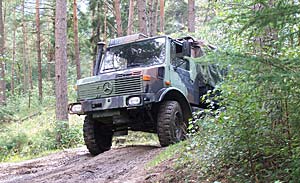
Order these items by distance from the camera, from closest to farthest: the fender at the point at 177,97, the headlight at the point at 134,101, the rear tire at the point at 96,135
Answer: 1. the headlight at the point at 134,101
2. the fender at the point at 177,97
3. the rear tire at the point at 96,135

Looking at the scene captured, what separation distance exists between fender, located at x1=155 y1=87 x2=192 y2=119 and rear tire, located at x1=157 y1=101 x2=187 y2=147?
0.75 feet

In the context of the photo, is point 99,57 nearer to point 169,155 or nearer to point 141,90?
point 141,90

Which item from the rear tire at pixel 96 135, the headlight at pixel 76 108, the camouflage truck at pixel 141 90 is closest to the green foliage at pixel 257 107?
the camouflage truck at pixel 141 90

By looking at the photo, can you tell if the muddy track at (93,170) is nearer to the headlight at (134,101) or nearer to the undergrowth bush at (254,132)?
the headlight at (134,101)

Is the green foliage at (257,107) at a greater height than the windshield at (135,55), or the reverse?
the windshield at (135,55)

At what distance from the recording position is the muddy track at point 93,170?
5.47 meters

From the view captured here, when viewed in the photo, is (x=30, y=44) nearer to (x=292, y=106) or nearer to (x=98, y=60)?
(x=98, y=60)

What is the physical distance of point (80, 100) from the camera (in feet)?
24.7

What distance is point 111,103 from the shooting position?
22.9ft

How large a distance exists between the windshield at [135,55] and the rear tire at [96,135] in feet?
4.21

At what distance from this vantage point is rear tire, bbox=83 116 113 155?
7.86 m

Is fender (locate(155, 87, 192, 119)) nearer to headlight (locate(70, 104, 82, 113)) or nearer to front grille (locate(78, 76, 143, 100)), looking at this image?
front grille (locate(78, 76, 143, 100))

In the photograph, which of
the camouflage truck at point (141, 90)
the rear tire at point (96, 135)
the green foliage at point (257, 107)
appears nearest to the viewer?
the green foliage at point (257, 107)

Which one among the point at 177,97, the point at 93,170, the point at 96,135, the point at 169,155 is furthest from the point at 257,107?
the point at 96,135
